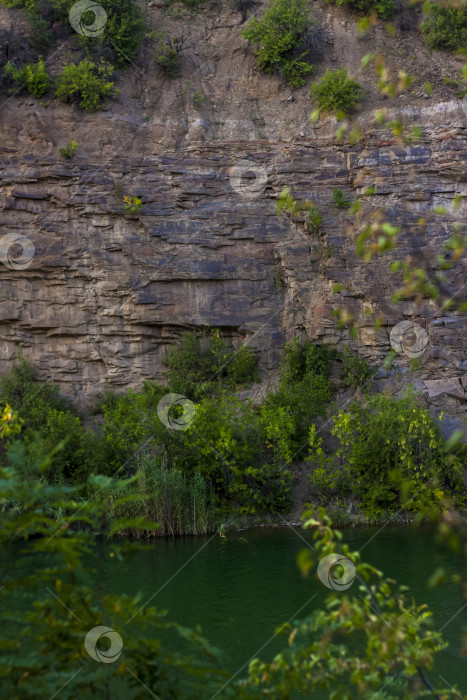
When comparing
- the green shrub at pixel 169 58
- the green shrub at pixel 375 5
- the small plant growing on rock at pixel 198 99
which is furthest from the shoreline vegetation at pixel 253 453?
the green shrub at pixel 375 5

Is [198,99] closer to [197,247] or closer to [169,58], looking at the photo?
[169,58]

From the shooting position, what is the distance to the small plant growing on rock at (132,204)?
70.6ft

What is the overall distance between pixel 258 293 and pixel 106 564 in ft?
64.0

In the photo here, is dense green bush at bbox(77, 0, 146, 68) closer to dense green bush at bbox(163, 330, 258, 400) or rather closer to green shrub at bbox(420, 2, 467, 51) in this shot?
green shrub at bbox(420, 2, 467, 51)

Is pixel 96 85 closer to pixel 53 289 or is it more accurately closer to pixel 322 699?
pixel 53 289

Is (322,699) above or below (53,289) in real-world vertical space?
below

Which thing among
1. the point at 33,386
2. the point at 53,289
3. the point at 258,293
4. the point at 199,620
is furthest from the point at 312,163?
the point at 199,620

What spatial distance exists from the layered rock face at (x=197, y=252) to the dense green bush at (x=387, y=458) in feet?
7.82

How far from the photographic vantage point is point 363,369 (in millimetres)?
20750

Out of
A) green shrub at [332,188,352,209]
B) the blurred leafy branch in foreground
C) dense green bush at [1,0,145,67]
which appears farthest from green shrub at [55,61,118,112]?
the blurred leafy branch in foreground

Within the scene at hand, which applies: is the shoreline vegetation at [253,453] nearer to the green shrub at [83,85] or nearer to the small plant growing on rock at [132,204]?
the small plant growing on rock at [132,204]

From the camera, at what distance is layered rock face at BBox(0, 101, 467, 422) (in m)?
21.2

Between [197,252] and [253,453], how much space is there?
23.6ft

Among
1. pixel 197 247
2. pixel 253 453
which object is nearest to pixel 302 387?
pixel 253 453
